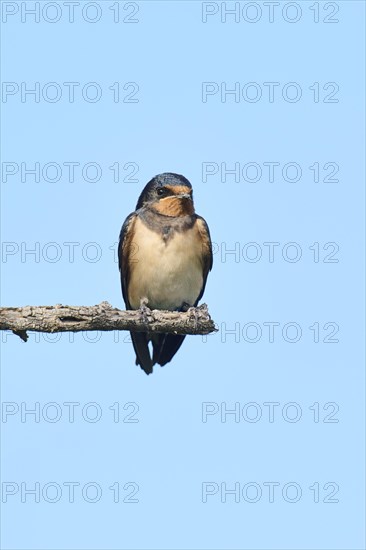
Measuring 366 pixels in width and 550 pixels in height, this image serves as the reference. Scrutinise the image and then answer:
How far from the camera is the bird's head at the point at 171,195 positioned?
31.3 feet

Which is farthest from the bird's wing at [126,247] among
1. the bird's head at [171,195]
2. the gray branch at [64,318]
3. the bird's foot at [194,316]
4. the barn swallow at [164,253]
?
the gray branch at [64,318]

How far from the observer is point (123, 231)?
977 centimetres

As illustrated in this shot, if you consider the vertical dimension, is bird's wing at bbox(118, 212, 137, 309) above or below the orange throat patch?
below

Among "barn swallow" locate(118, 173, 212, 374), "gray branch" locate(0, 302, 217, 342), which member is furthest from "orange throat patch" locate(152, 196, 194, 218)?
"gray branch" locate(0, 302, 217, 342)

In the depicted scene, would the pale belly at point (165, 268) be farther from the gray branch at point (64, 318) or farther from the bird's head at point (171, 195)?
the gray branch at point (64, 318)

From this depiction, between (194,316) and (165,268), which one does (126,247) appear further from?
(194,316)

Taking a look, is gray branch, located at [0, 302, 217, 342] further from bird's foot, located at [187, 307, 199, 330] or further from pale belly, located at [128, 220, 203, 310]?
pale belly, located at [128, 220, 203, 310]

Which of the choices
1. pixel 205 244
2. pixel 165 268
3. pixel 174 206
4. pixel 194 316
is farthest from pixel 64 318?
pixel 205 244

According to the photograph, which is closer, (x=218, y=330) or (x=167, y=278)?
(x=218, y=330)

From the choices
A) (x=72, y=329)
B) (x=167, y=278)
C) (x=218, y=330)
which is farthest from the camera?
(x=167, y=278)

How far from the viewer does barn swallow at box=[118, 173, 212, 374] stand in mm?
9508

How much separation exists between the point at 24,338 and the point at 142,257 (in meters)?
2.75

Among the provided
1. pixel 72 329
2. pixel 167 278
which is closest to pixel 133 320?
pixel 72 329

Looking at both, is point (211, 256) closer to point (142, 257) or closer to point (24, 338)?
point (142, 257)
